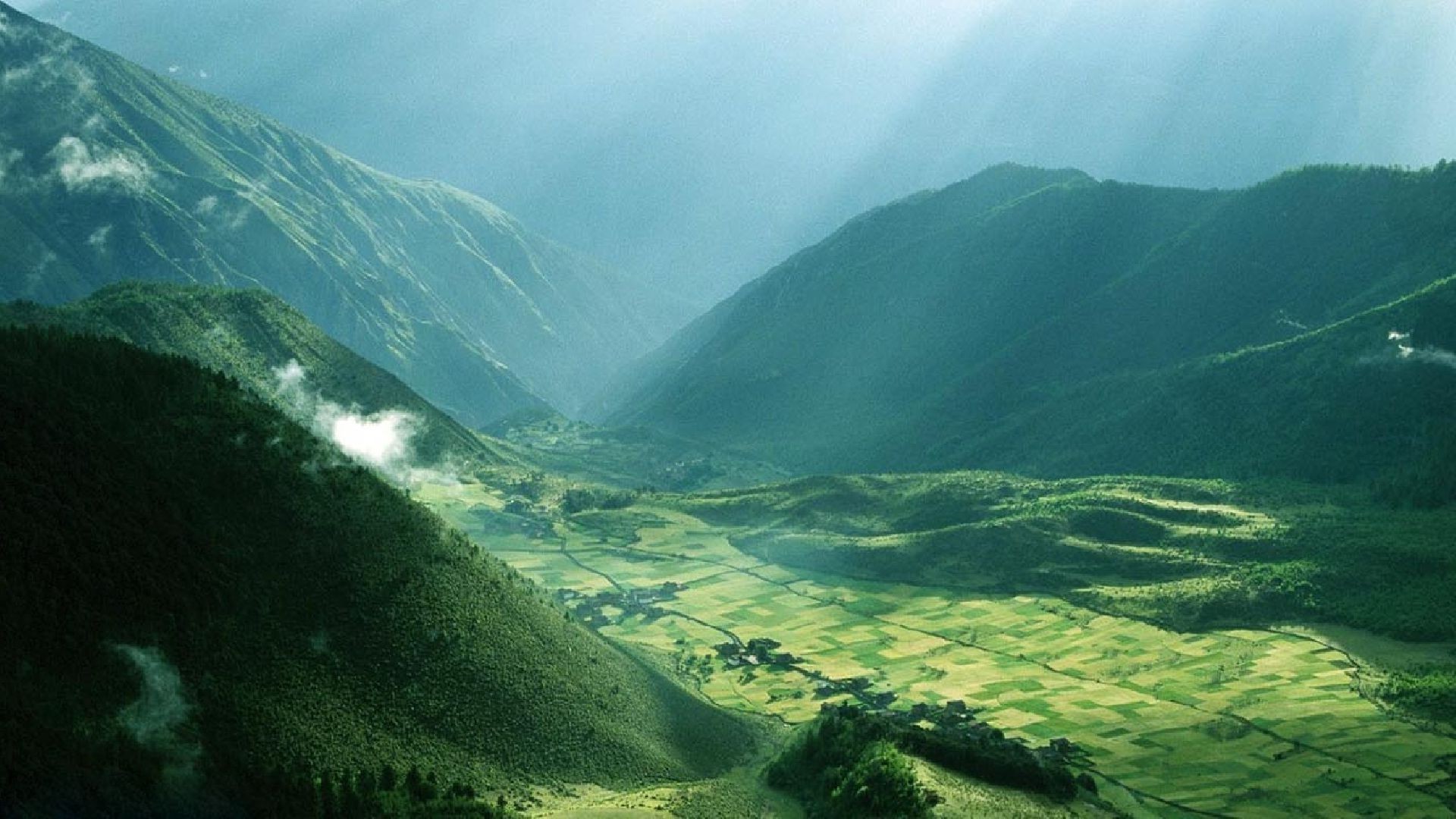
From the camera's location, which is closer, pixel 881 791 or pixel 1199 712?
pixel 881 791

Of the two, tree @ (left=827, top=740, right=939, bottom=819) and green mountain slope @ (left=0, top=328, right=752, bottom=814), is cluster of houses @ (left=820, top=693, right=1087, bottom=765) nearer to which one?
tree @ (left=827, top=740, right=939, bottom=819)

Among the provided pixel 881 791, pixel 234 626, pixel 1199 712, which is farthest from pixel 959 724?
pixel 234 626

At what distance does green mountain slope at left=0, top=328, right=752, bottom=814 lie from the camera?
286ft

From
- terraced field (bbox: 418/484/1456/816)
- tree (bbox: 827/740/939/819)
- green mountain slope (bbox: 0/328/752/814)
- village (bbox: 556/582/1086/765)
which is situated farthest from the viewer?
village (bbox: 556/582/1086/765)

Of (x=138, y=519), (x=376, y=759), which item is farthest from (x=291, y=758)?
(x=138, y=519)

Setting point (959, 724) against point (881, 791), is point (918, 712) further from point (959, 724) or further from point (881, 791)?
point (881, 791)

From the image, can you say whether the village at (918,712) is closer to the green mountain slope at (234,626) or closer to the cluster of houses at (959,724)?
the cluster of houses at (959,724)

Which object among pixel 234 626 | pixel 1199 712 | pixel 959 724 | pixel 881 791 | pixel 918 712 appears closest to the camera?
pixel 234 626

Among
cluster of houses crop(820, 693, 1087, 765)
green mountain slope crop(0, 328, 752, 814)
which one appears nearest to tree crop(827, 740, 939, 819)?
cluster of houses crop(820, 693, 1087, 765)

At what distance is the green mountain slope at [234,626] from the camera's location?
286ft

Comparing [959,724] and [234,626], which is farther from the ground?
[234,626]

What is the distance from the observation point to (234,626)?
102 m

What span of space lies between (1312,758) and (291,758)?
396 ft

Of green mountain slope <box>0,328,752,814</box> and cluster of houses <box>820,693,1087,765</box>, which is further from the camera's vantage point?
cluster of houses <box>820,693,1087,765</box>
